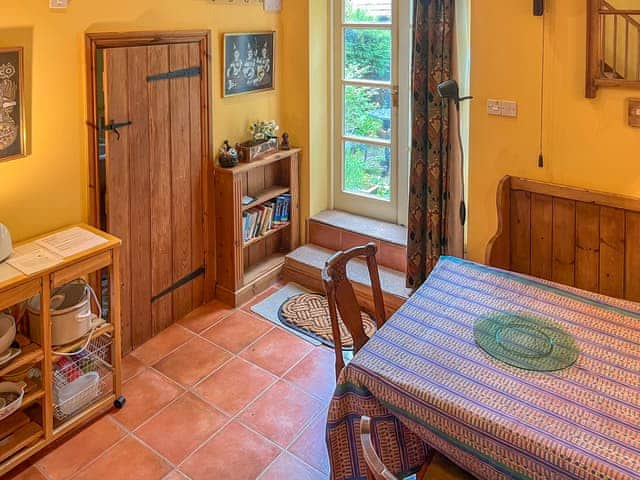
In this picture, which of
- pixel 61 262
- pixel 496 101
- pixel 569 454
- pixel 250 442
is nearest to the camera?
pixel 569 454

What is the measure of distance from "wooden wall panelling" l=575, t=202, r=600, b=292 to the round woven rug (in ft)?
3.98

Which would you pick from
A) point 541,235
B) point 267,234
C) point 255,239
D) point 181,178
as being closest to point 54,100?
point 181,178

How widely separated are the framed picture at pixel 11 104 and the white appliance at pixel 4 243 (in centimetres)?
33

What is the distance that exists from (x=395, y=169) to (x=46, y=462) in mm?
2671

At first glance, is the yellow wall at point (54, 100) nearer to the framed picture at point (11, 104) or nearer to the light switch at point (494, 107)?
the framed picture at point (11, 104)

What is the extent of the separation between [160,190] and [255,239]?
794mm

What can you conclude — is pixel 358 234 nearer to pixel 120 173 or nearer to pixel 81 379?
pixel 120 173

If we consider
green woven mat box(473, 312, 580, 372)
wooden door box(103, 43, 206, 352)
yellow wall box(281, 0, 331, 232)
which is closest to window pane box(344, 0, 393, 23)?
yellow wall box(281, 0, 331, 232)

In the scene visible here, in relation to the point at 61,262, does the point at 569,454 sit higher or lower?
lower

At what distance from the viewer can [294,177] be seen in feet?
13.3

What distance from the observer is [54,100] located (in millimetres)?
2666

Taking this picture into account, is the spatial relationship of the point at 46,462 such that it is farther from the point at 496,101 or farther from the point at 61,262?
the point at 496,101

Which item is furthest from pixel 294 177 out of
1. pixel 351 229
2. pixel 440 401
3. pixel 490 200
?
pixel 440 401

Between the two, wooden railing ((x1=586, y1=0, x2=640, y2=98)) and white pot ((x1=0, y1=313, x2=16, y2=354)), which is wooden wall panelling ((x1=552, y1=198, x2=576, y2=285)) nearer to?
wooden railing ((x1=586, y1=0, x2=640, y2=98))
